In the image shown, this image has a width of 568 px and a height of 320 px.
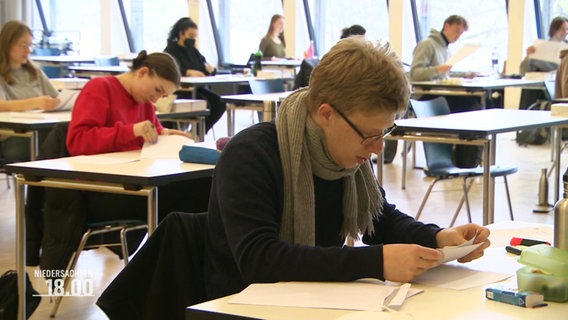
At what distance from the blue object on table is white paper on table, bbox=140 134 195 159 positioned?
0.18 metres

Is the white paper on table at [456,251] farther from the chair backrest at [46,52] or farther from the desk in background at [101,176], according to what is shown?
the chair backrest at [46,52]

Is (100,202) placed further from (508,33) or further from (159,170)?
(508,33)

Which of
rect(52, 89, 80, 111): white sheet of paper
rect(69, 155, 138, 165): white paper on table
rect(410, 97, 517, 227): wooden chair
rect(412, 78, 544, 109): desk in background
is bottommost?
rect(410, 97, 517, 227): wooden chair

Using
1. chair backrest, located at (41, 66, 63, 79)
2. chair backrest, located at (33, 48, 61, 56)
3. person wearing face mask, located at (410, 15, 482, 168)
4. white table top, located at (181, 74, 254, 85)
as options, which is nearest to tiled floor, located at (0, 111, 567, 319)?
person wearing face mask, located at (410, 15, 482, 168)

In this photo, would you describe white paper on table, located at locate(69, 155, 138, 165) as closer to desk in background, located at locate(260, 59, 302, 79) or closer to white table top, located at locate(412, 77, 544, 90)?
white table top, located at locate(412, 77, 544, 90)

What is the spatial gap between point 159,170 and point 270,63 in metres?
7.61

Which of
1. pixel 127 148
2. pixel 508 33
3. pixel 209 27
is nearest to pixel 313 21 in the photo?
pixel 209 27

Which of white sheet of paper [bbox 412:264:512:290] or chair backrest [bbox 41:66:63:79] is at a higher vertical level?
chair backrest [bbox 41:66:63:79]

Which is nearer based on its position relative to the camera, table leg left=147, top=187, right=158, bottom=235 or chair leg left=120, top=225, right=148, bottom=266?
table leg left=147, top=187, right=158, bottom=235

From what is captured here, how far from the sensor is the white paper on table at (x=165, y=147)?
3.53 metres

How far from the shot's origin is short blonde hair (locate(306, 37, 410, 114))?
1.78 m

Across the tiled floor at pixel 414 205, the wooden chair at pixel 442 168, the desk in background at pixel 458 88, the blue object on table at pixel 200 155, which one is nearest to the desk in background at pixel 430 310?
the blue object on table at pixel 200 155

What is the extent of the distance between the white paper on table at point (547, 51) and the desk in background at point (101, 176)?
22.8 ft

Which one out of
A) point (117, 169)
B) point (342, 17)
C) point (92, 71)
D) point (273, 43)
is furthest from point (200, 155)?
point (342, 17)
